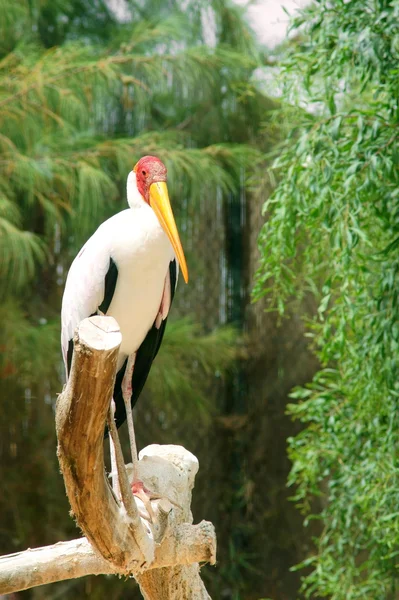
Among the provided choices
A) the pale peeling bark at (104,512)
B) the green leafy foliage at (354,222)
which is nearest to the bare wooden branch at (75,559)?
the pale peeling bark at (104,512)

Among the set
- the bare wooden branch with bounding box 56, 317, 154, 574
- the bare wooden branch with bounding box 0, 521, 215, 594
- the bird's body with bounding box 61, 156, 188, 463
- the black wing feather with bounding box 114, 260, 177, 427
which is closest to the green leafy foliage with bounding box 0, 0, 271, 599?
the black wing feather with bounding box 114, 260, 177, 427

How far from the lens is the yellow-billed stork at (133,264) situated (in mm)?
1450

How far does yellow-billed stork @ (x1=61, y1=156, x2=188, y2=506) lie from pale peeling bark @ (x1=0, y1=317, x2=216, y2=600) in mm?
115

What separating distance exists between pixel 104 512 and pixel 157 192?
0.63m

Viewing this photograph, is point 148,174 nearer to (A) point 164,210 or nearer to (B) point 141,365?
(A) point 164,210

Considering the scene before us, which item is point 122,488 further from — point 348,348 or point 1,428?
point 1,428

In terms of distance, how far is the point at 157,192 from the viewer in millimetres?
1477

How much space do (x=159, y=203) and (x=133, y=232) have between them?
74 millimetres

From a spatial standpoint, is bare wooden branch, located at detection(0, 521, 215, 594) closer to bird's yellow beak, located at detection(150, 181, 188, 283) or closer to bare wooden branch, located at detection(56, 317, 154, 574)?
bare wooden branch, located at detection(56, 317, 154, 574)

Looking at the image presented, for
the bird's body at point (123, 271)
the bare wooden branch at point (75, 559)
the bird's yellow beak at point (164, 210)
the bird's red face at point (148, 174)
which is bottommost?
the bare wooden branch at point (75, 559)

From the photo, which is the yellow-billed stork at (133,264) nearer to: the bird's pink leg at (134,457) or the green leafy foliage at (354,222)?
the bird's pink leg at (134,457)

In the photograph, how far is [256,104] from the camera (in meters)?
3.23

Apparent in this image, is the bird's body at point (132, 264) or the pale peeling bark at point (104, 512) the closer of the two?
the pale peeling bark at point (104, 512)

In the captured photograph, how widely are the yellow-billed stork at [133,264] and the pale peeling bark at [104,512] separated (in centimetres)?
12
